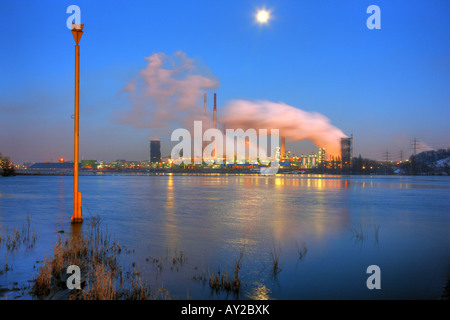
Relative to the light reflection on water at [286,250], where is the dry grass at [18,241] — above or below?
above

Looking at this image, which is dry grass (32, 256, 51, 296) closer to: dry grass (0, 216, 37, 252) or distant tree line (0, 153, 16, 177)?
dry grass (0, 216, 37, 252)

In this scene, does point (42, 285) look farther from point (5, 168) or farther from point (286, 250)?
point (5, 168)

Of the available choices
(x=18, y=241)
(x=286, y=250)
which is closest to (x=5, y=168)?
(x=18, y=241)

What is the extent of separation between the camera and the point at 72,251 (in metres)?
10.7

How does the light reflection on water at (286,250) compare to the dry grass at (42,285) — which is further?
the light reflection on water at (286,250)

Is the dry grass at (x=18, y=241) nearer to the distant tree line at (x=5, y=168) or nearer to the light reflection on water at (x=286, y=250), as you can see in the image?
the light reflection on water at (x=286, y=250)

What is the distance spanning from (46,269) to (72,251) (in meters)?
A: 2.48

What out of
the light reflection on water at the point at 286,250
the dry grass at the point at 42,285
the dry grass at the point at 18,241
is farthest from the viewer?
the dry grass at the point at 18,241

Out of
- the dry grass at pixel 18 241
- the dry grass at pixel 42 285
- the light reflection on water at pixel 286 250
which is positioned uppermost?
the dry grass at pixel 42 285

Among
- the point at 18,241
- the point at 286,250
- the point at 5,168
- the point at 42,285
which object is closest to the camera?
the point at 42,285

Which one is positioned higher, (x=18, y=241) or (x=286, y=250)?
(x=18, y=241)

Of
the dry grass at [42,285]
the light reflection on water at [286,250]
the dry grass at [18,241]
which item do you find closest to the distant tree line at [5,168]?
the light reflection on water at [286,250]
